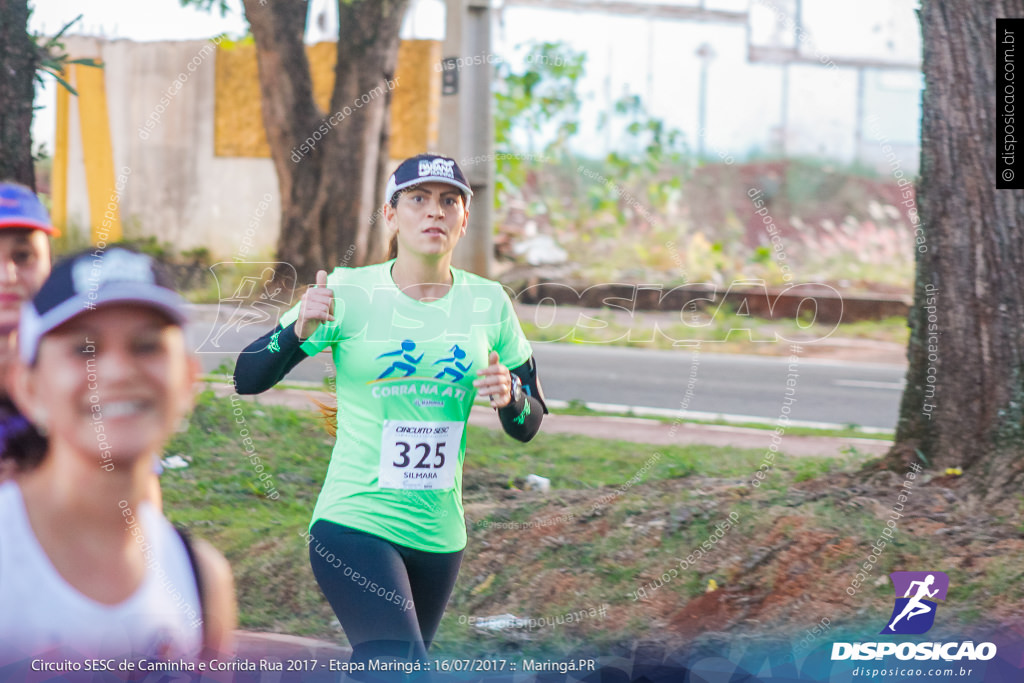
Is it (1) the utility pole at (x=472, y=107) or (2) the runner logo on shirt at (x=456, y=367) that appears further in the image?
(1) the utility pole at (x=472, y=107)

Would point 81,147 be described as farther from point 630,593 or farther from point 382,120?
point 630,593

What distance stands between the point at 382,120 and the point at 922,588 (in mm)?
7436

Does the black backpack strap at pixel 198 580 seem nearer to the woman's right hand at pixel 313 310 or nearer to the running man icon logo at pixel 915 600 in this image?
the woman's right hand at pixel 313 310

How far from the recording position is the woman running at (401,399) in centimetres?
298

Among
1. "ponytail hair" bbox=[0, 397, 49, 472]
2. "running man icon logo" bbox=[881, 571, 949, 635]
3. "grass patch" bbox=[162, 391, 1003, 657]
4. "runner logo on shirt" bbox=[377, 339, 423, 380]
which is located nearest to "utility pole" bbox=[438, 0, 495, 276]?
"grass patch" bbox=[162, 391, 1003, 657]

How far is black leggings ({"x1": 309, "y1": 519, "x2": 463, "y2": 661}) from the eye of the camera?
2941 mm

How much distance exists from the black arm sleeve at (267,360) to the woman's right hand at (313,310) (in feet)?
0.11

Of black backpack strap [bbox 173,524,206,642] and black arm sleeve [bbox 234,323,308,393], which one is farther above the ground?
black arm sleeve [bbox 234,323,308,393]

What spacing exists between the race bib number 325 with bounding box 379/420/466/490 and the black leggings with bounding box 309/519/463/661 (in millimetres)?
163

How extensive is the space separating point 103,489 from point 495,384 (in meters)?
1.25

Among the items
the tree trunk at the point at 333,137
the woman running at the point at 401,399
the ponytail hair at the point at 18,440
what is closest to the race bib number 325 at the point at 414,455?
the woman running at the point at 401,399

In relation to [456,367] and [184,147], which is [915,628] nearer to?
[456,367]

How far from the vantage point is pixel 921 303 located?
512cm

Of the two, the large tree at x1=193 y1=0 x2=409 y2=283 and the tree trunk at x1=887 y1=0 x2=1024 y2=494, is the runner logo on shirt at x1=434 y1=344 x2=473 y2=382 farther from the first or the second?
the large tree at x1=193 y1=0 x2=409 y2=283
